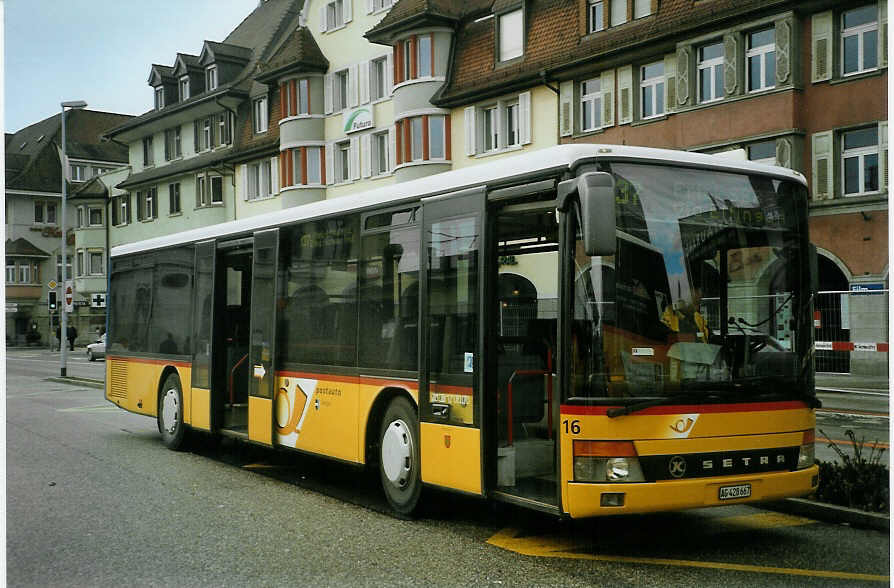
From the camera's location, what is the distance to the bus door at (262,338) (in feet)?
37.8

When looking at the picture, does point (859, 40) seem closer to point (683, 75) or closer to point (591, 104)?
point (683, 75)

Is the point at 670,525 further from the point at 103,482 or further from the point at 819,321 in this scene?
the point at 819,321

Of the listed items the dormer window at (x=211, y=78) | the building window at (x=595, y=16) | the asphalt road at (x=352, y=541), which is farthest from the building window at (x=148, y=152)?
the asphalt road at (x=352, y=541)

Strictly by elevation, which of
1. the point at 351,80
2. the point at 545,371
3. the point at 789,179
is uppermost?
the point at 351,80

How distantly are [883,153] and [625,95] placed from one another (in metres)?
7.85

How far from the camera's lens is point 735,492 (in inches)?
284

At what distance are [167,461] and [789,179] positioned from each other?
828cm

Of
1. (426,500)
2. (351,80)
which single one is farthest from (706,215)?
(351,80)

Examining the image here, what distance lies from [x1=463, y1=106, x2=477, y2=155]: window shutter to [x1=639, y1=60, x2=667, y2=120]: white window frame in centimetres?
736

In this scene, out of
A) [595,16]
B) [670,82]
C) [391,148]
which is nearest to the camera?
[670,82]

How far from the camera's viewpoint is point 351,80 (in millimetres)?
43156

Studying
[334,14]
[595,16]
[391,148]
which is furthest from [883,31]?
[334,14]

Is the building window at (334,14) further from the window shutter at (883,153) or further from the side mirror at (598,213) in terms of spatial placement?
the side mirror at (598,213)

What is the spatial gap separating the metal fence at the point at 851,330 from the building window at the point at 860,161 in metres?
3.10
